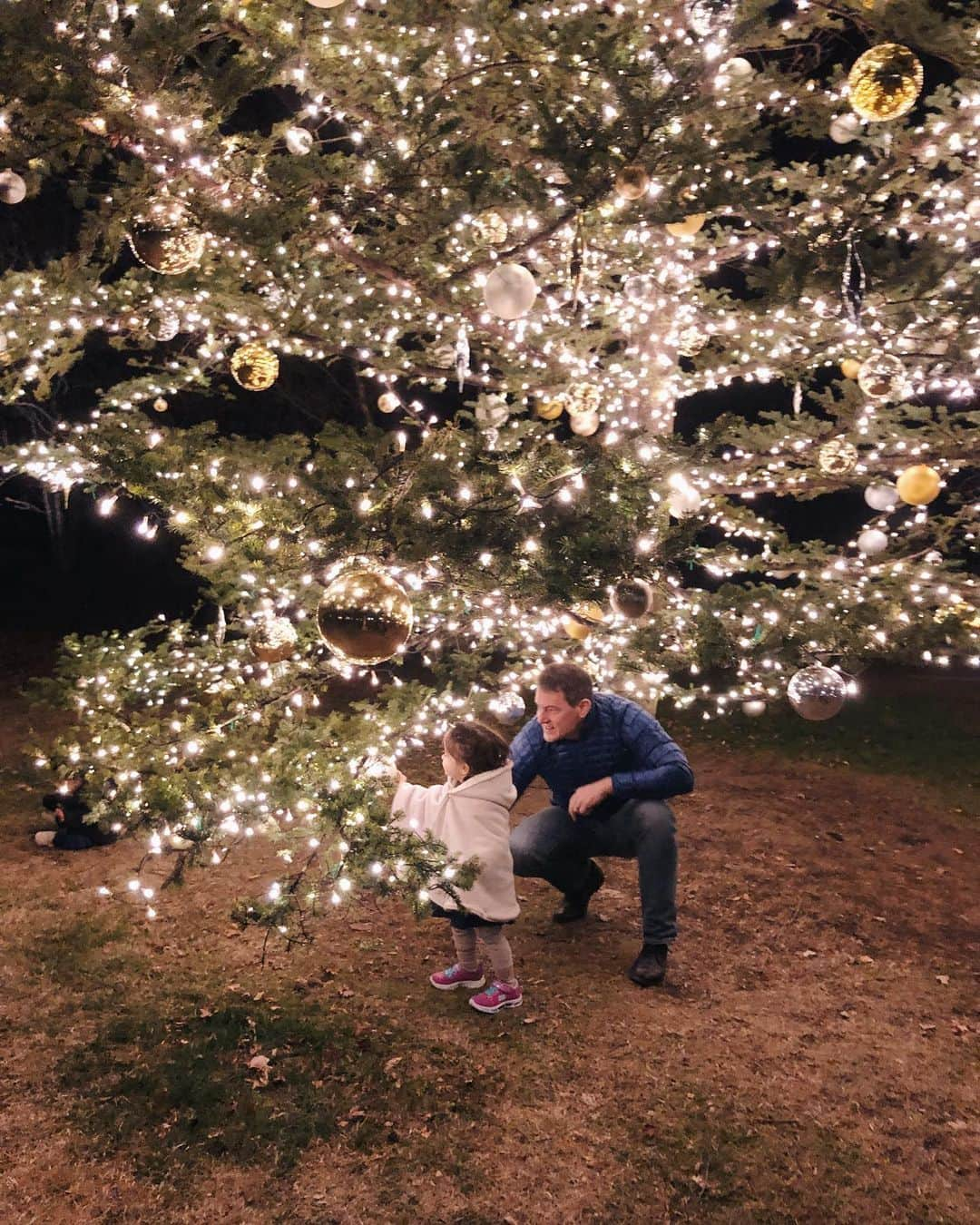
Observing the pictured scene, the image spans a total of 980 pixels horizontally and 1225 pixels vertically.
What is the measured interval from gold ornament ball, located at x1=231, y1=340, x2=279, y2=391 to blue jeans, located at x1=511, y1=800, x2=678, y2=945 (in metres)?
2.66

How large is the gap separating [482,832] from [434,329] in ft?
9.45

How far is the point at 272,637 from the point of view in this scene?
3596mm

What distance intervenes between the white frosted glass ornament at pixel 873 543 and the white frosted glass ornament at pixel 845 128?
2.16m

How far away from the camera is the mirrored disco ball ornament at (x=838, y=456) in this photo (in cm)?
447

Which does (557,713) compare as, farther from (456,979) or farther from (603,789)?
(456,979)

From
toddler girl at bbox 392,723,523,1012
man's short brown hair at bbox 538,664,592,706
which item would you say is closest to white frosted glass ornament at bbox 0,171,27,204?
toddler girl at bbox 392,723,523,1012

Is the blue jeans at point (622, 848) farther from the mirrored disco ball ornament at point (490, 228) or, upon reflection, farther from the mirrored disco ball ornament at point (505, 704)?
the mirrored disco ball ornament at point (490, 228)

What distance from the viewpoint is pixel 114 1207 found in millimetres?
2570

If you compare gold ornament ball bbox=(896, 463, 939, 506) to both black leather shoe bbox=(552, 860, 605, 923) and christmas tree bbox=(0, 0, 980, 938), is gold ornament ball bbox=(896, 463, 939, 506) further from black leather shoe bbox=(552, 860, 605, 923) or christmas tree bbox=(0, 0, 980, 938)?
black leather shoe bbox=(552, 860, 605, 923)

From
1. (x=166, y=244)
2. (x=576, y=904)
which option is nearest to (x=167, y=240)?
(x=166, y=244)

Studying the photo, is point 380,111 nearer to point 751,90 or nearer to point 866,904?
point 751,90

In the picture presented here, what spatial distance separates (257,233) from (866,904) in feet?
15.7

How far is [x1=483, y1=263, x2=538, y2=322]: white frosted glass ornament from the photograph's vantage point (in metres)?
3.00

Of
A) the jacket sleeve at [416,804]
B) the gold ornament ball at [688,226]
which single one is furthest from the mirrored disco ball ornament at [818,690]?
the gold ornament ball at [688,226]
